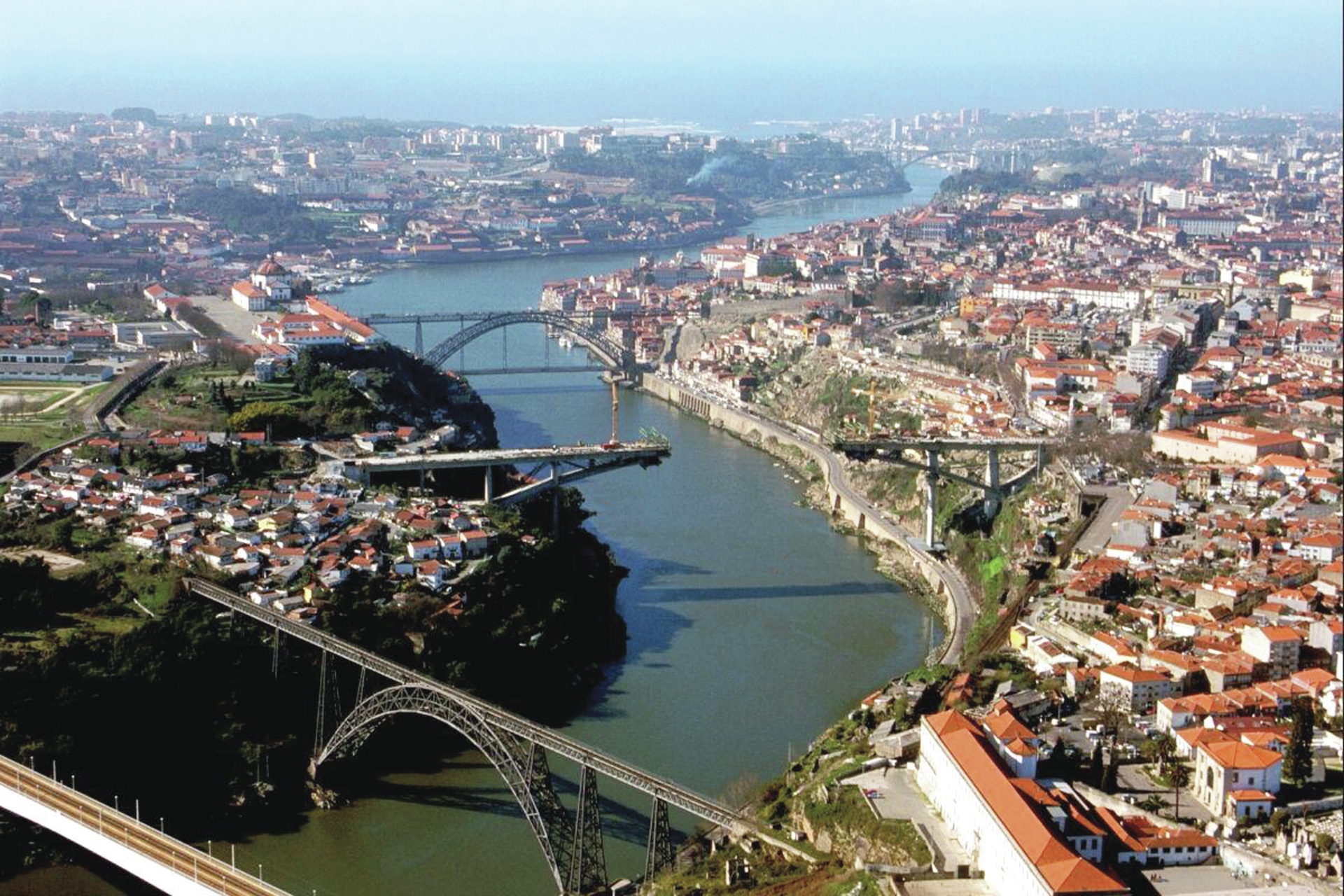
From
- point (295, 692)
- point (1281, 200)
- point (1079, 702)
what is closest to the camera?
point (1079, 702)

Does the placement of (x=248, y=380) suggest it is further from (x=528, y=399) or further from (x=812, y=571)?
(x=812, y=571)

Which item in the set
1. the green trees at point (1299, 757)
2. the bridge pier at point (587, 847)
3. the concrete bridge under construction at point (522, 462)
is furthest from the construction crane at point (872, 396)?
the bridge pier at point (587, 847)

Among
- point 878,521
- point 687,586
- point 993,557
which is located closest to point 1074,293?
point 878,521

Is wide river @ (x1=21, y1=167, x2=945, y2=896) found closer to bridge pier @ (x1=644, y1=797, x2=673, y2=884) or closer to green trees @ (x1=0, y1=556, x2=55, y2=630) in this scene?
bridge pier @ (x1=644, y1=797, x2=673, y2=884)

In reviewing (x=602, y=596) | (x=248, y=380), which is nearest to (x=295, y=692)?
(x=602, y=596)

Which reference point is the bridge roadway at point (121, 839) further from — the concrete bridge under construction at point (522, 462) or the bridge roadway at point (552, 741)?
the concrete bridge under construction at point (522, 462)

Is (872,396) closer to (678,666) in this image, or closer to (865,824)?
(678,666)

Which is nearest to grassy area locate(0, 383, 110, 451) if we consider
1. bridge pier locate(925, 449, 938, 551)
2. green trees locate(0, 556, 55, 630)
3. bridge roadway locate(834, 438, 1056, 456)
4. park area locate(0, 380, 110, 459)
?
park area locate(0, 380, 110, 459)
